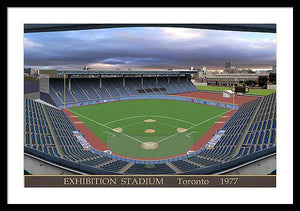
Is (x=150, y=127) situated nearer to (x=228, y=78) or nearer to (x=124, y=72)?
(x=228, y=78)

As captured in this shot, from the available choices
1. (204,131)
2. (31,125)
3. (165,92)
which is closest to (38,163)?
(31,125)

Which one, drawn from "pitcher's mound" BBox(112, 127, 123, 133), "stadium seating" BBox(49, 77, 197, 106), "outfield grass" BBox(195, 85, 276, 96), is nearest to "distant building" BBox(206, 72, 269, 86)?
"outfield grass" BBox(195, 85, 276, 96)

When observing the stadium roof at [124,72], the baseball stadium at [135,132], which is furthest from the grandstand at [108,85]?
the baseball stadium at [135,132]

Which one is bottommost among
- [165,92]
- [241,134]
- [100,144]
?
[100,144]

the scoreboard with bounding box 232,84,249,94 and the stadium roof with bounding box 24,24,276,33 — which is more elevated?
the stadium roof with bounding box 24,24,276,33

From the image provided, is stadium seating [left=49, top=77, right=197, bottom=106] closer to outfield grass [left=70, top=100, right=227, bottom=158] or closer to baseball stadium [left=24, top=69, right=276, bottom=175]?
baseball stadium [left=24, top=69, right=276, bottom=175]

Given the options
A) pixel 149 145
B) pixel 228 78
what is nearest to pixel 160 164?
pixel 149 145

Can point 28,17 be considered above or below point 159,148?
above

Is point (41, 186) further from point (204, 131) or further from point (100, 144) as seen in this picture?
point (204, 131)

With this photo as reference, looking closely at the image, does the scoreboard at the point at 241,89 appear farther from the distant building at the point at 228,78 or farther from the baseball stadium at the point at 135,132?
Answer: the distant building at the point at 228,78
